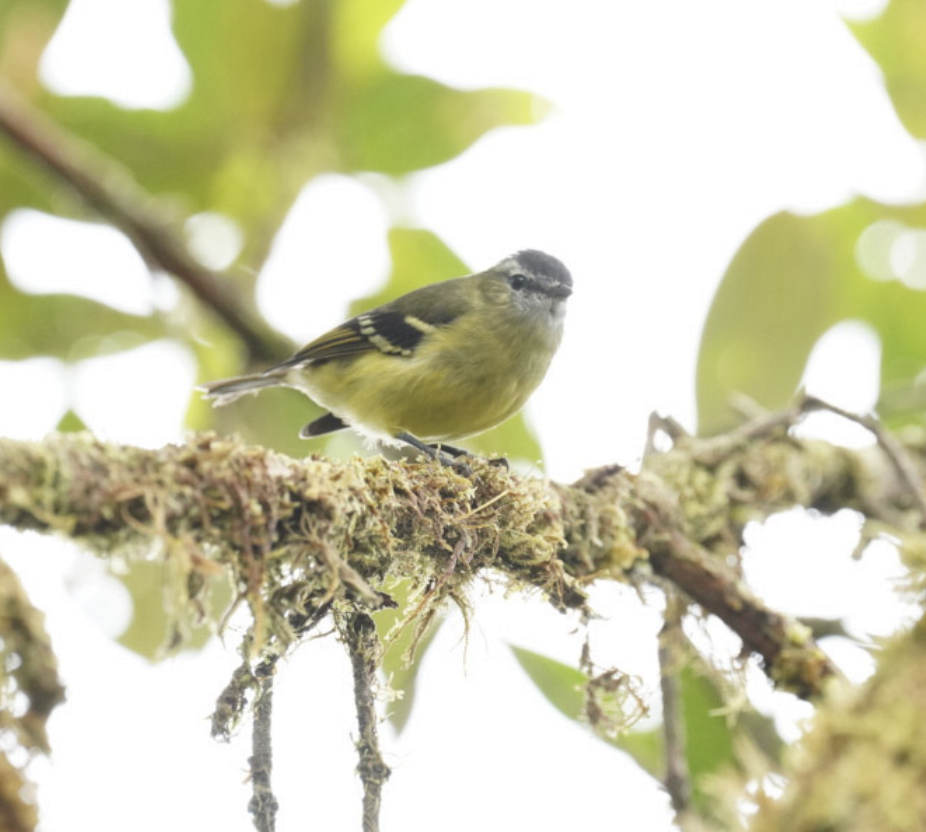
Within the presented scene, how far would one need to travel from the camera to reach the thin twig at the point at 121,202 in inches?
126

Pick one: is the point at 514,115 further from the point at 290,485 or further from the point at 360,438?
the point at 290,485

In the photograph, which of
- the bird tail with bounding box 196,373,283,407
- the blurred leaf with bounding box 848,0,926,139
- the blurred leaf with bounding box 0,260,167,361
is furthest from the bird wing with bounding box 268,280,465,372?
the blurred leaf with bounding box 848,0,926,139

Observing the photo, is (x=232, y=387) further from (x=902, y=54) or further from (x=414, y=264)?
(x=902, y=54)

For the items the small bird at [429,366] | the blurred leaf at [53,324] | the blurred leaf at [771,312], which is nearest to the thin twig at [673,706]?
the blurred leaf at [771,312]

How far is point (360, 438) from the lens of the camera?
4.48 metres

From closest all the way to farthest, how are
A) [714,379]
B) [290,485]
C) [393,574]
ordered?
1. [290,485]
2. [393,574]
3. [714,379]

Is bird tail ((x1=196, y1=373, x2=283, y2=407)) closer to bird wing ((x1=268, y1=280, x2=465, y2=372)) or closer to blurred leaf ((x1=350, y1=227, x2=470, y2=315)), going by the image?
bird wing ((x1=268, y1=280, x2=465, y2=372))

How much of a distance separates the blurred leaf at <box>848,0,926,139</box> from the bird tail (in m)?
2.27

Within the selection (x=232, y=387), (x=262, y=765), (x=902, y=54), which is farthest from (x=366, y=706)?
(x=902, y=54)

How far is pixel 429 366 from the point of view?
4.02 meters

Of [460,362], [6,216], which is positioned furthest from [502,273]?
[6,216]

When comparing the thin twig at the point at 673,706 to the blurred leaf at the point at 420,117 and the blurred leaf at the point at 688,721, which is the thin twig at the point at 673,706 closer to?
the blurred leaf at the point at 688,721

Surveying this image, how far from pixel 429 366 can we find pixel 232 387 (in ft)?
2.30

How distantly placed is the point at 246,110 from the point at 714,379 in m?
1.78
